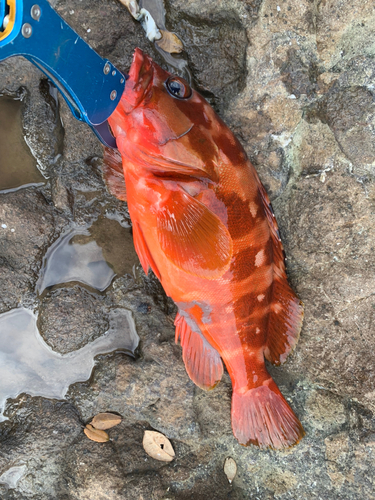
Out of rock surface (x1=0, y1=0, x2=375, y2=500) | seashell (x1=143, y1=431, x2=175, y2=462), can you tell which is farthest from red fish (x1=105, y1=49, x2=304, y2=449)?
seashell (x1=143, y1=431, x2=175, y2=462)

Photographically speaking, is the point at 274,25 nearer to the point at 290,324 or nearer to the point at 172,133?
the point at 172,133

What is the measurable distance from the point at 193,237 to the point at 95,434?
151 cm

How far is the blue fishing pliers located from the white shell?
2.37 metres

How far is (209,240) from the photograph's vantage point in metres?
1.95

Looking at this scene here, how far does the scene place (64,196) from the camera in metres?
2.48

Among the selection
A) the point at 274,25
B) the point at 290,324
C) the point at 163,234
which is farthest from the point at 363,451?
the point at 274,25

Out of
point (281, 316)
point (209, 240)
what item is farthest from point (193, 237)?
point (281, 316)

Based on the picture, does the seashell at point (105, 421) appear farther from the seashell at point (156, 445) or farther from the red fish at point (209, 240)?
the red fish at point (209, 240)

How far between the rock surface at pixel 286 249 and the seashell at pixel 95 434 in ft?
0.14

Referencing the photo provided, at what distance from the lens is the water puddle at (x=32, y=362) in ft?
8.23

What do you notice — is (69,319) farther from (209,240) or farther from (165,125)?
(165,125)

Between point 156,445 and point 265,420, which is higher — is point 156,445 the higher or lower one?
the lower one

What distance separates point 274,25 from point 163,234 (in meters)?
1.50

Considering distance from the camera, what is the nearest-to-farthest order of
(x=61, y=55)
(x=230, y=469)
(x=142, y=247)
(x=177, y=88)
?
1. (x=61, y=55)
2. (x=177, y=88)
3. (x=142, y=247)
4. (x=230, y=469)
